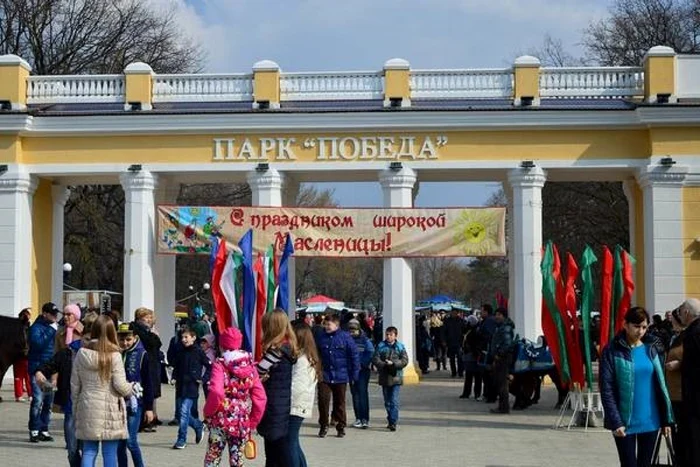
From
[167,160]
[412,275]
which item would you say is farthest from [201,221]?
[412,275]

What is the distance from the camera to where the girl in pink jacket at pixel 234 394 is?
9.07 meters

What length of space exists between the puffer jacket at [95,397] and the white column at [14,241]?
16204 millimetres

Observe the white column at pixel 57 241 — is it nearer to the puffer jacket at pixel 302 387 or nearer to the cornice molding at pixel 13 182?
the cornice molding at pixel 13 182

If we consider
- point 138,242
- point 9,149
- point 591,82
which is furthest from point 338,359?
point 9,149

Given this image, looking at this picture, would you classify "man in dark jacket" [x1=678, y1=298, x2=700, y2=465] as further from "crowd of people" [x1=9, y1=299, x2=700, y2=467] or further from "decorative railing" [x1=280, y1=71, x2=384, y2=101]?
"decorative railing" [x1=280, y1=71, x2=384, y2=101]

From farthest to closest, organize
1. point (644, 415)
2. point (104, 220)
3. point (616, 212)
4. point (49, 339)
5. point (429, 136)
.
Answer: point (104, 220) < point (616, 212) < point (429, 136) < point (49, 339) < point (644, 415)

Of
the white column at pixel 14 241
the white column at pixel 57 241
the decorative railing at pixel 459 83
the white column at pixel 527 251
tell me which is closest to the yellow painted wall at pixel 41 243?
the white column at pixel 57 241

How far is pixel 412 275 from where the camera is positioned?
25281 millimetres

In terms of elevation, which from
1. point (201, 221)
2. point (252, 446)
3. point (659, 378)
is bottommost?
point (252, 446)

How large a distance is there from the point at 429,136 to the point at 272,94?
12.0 ft

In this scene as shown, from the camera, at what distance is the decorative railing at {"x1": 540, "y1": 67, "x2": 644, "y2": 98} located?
985 inches

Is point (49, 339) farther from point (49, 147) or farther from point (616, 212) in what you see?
point (616, 212)

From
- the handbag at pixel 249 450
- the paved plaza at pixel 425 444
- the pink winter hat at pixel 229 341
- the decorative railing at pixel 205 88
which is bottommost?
the paved plaza at pixel 425 444

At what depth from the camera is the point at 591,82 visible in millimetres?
25203
